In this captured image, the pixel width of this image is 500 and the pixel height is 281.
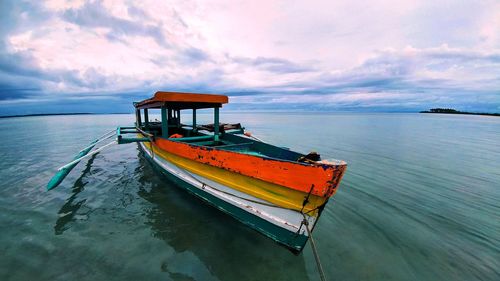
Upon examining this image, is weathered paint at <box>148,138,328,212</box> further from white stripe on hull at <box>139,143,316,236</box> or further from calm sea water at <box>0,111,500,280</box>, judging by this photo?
calm sea water at <box>0,111,500,280</box>

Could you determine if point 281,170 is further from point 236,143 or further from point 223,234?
point 236,143

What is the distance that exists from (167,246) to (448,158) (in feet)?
54.9

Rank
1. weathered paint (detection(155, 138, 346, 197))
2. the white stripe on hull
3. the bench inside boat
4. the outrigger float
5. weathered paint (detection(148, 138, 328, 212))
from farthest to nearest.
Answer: the bench inside boat → the white stripe on hull → weathered paint (detection(148, 138, 328, 212)) → the outrigger float → weathered paint (detection(155, 138, 346, 197))

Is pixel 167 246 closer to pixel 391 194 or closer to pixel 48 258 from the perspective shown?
pixel 48 258

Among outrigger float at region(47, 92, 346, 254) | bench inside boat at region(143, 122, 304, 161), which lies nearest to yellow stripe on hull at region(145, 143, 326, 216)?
outrigger float at region(47, 92, 346, 254)

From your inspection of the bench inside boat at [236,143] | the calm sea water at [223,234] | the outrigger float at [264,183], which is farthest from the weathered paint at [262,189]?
the calm sea water at [223,234]

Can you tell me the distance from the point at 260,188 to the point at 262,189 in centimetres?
5

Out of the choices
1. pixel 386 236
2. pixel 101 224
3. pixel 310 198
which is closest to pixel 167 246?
pixel 101 224

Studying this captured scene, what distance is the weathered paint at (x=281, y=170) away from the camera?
3355 millimetres

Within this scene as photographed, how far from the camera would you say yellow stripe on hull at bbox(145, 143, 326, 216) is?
3.74m

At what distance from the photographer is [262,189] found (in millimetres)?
4336

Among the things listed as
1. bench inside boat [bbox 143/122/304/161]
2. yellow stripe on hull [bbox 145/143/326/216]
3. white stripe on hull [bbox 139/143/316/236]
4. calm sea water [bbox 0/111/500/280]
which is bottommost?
calm sea water [bbox 0/111/500/280]

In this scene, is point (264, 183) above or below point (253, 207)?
above

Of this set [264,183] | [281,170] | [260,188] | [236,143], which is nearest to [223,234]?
[260,188]
